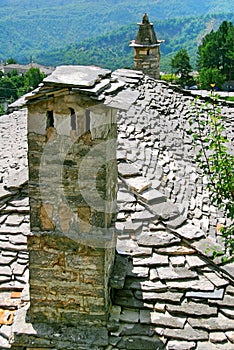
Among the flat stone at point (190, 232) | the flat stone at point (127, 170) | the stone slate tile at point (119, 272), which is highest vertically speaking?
the flat stone at point (127, 170)

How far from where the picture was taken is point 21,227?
9.13m

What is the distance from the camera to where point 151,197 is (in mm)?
9148

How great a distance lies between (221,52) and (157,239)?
45.3m

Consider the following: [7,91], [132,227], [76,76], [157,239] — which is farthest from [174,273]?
[7,91]

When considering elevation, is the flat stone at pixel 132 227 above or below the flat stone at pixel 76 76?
below

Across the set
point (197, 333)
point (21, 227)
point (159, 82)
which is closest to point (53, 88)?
point (21, 227)

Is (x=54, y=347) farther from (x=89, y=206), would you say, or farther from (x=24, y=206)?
(x=24, y=206)

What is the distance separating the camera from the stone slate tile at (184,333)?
7.45 meters

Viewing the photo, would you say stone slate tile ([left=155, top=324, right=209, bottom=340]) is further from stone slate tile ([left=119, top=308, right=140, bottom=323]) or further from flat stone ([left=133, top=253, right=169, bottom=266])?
flat stone ([left=133, top=253, right=169, bottom=266])

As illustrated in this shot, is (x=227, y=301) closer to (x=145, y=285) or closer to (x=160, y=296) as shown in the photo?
(x=160, y=296)

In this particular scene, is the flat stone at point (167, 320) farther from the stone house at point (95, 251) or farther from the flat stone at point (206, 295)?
the flat stone at point (206, 295)

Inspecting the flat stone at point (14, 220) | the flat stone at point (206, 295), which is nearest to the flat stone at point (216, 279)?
the flat stone at point (206, 295)

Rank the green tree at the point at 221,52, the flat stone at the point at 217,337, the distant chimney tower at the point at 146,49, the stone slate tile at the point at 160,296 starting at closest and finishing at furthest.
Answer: the flat stone at the point at 217,337 < the stone slate tile at the point at 160,296 < the distant chimney tower at the point at 146,49 < the green tree at the point at 221,52

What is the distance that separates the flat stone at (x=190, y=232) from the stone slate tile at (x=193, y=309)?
1159 mm
